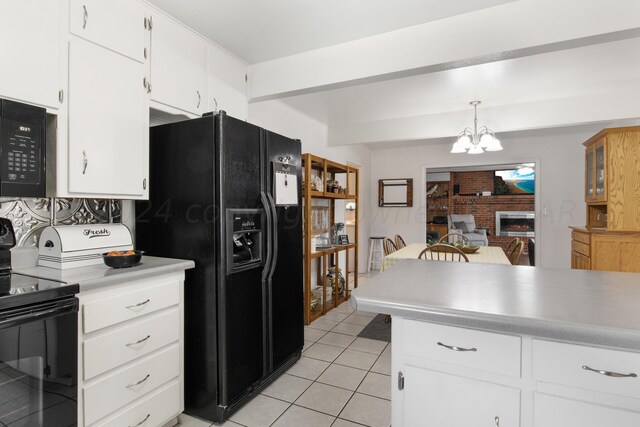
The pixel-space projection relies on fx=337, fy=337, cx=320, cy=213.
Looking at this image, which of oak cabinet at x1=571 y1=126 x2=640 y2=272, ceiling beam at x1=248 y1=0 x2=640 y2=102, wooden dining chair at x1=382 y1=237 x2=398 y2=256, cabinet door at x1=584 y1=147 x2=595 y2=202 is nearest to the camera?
ceiling beam at x1=248 y1=0 x2=640 y2=102

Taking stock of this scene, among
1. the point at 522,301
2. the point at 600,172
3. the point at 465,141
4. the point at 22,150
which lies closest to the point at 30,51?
the point at 22,150

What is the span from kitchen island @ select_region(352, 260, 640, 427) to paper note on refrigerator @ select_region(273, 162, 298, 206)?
4.13ft

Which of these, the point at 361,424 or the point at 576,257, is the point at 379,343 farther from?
the point at 576,257

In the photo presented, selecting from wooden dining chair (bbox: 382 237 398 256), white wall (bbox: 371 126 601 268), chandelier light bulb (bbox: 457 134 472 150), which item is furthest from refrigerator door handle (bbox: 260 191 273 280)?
white wall (bbox: 371 126 601 268)

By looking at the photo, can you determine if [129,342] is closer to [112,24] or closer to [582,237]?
[112,24]

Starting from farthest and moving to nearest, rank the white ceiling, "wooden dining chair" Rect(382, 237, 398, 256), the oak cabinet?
"wooden dining chair" Rect(382, 237, 398, 256) → the oak cabinet → the white ceiling

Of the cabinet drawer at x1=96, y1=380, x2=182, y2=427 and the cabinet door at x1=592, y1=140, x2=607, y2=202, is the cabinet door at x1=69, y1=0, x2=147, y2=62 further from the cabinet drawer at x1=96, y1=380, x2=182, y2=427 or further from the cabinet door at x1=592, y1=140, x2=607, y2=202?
the cabinet door at x1=592, y1=140, x2=607, y2=202

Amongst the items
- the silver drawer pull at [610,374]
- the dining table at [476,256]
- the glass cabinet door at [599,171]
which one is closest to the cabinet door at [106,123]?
the silver drawer pull at [610,374]

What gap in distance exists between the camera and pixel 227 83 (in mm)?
2682

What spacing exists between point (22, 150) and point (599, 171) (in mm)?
4490

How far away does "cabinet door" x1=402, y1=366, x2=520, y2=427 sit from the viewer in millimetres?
1045

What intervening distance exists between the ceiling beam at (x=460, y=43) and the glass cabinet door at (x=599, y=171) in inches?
68.1

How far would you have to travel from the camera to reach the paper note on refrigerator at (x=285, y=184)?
2.41 m

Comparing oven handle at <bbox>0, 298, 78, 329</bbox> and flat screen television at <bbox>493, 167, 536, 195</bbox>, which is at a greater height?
flat screen television at <bbox>493, 167, 536, 195</bbox>
